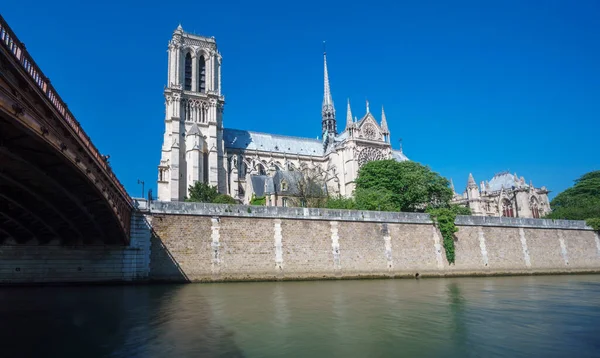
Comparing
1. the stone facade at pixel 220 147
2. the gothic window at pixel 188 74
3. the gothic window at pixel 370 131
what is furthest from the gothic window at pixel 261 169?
the gothic window at pixel 370 131

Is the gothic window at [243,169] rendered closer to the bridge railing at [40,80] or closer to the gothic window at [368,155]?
the gothic window at [368,155]

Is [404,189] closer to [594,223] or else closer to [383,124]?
[594,223]

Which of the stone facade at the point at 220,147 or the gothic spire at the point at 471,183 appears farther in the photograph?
the gothic spire at the point at 471,183

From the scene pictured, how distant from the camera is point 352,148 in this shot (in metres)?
64.6

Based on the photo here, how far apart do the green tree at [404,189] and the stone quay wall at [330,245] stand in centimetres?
798

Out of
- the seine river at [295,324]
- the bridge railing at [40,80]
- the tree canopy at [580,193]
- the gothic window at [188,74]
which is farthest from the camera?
the gothic window at [188,74]

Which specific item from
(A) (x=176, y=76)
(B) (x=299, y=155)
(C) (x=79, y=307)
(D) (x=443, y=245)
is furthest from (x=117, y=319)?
(B) (x=299, y=155)

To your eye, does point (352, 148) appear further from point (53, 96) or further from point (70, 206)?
point (53, 96)

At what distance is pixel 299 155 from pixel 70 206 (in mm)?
54715

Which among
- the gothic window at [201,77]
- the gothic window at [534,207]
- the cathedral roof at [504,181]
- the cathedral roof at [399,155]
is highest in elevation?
the gothic window at [201,77]

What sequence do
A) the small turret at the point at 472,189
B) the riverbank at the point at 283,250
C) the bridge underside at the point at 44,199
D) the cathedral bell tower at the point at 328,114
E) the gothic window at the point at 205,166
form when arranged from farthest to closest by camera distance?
the cathedral bell tower at the point at 328,114 → the small turret at the point at 472,189 → the gothic window at the point at 205,166 → the riverbank at the point at 283,250 → the bridge underside at the point at 44,199

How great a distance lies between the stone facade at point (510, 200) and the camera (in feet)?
211

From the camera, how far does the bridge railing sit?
8.30 metres

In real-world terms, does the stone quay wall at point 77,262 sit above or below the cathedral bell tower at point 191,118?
below
